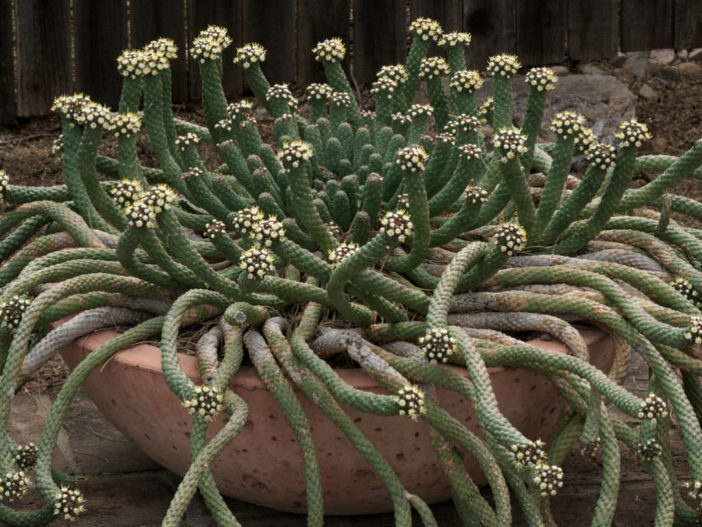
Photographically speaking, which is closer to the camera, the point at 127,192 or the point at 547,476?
the point at 547,476

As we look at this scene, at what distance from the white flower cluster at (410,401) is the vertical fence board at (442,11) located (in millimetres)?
3211

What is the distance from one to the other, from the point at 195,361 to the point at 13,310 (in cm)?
42

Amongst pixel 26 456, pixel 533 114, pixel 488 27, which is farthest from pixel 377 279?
pixel 488 27

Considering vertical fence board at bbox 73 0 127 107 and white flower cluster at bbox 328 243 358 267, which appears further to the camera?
vertical fence board at bbox 73 0 127 107

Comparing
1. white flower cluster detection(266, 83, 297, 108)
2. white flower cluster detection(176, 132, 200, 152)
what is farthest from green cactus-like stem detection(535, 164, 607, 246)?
white flower cluster detection(176, 132, 200, 152)

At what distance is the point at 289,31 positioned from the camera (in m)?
4.94

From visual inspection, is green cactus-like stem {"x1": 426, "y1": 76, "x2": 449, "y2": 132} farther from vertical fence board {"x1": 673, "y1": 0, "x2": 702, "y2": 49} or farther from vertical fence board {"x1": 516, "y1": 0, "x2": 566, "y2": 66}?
vertical fence board {"x1": 673, "y1": 0, "x2": 702, "y2": 49}

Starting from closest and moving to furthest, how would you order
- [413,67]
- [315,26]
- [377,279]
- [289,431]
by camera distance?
[377,279] < [289,431] < [413,67] < [315,26]

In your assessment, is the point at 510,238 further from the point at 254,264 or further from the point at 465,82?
the point at 465,82

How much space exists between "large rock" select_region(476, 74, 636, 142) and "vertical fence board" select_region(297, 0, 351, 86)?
28.6 inches

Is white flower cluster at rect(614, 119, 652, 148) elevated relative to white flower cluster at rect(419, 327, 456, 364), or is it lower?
elevated

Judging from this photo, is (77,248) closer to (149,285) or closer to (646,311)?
(149,285)

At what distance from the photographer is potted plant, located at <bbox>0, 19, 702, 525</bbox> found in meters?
2.18

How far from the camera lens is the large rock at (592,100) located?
5.07m
